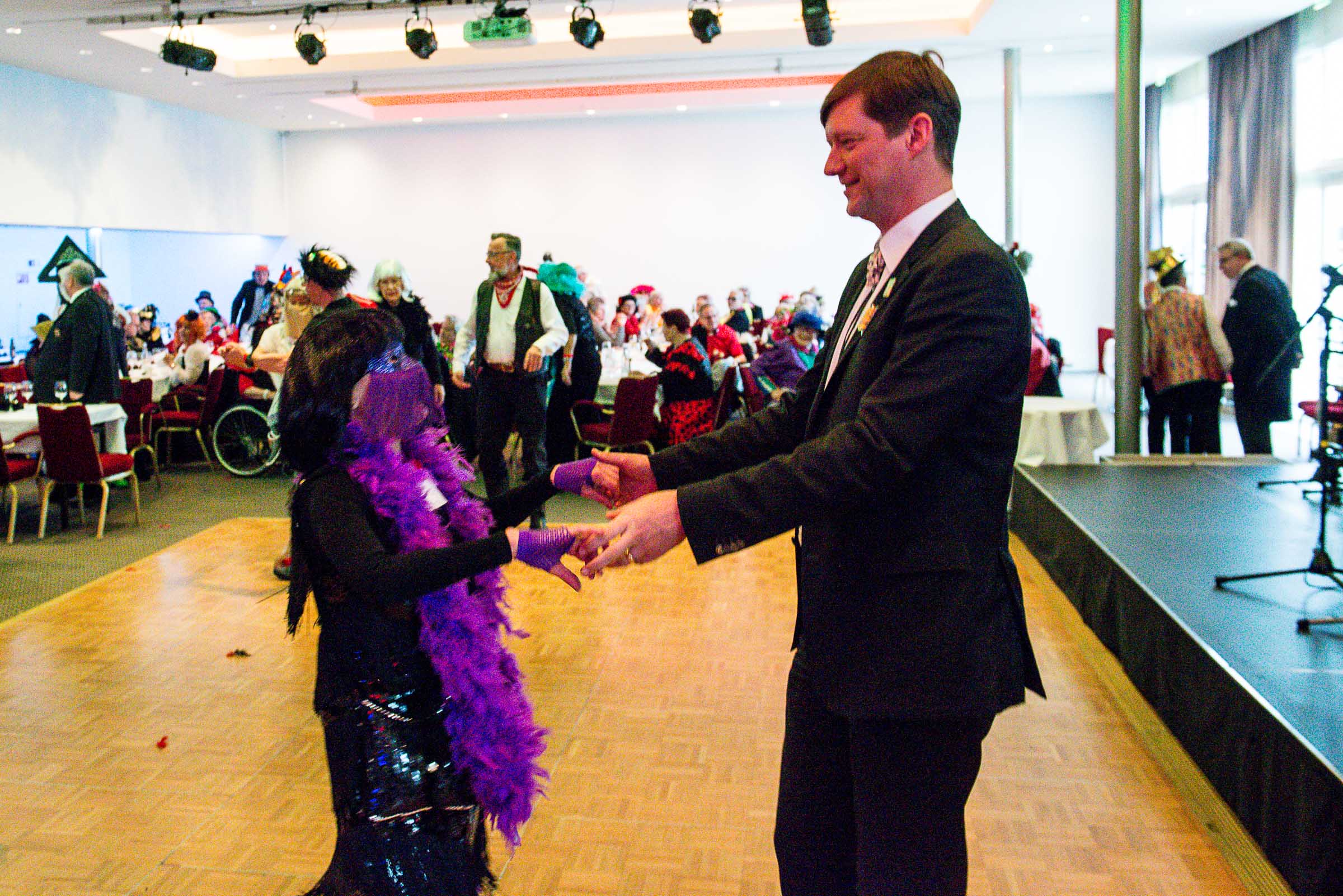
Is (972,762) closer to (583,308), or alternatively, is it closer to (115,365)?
(583,308)

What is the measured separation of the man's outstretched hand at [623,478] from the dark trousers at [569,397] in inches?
212

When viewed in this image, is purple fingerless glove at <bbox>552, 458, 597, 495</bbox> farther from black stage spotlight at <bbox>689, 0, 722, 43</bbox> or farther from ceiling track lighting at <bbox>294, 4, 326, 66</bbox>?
ceiling track lighting at <bbox>294, 4, 326, 66</bbox>

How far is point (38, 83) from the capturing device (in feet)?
37.7

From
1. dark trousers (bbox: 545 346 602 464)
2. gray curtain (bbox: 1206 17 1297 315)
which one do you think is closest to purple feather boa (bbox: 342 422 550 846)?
dark trousers (bbox: 545 346 602 464)

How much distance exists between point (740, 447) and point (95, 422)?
5.62 m

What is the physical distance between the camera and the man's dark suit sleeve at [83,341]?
6.51 m

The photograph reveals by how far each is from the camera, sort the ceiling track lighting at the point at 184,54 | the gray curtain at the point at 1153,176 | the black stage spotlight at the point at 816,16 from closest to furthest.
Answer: the black stage spotlight at the point at 816,16
the ceiling track lighting at the point at 184,54
the gray curtain at the point at 1153,176

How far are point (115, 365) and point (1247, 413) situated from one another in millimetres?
7120

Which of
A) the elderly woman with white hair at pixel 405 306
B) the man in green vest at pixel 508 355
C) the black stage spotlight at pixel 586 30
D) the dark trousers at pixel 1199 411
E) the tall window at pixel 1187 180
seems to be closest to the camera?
the elderly woman with white hair at pixel 405 306

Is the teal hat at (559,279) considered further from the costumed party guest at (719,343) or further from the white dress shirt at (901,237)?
the white dress shirt at (901,237)

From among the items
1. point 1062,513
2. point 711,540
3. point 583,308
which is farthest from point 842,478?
point 583,308

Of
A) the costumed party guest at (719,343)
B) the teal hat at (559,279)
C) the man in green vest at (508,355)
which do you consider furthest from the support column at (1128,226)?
the man in green vest at (508,355)

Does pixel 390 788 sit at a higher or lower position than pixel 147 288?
lower

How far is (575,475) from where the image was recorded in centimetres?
183
